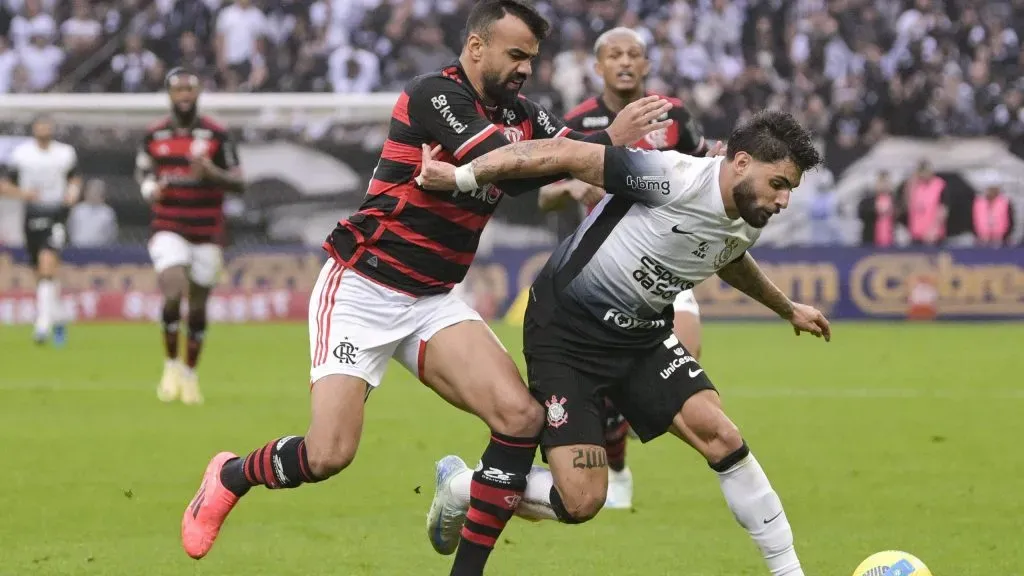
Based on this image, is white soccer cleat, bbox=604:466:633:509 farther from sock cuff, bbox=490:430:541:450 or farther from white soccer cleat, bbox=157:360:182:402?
white soccer cleat, bbox=157:360:182:402

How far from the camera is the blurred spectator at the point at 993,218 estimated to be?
72.3 feet

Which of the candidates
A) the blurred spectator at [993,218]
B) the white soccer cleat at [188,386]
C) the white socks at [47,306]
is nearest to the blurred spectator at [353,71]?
the white socks at [47,306]

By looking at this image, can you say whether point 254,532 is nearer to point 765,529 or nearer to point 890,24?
point 765,529

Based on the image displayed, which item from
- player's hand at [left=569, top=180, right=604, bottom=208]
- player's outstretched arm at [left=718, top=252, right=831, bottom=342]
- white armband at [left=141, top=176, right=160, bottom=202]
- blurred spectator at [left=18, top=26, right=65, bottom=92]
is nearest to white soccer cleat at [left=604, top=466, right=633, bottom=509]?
player's hand at [left=569, top=180, right=604, bottom=208]

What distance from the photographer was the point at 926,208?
22.5 m

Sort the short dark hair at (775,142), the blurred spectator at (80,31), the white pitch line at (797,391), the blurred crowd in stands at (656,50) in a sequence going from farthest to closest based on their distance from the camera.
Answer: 1. the blurred spectator at (80,31)
2. the blurred crowd in stands at (656,50)
3. the white pitch line at (797,391)
4. the short dark hair at (775,142)

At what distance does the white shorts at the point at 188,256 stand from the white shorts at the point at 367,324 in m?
6.65

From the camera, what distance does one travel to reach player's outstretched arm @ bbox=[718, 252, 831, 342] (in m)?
6.61

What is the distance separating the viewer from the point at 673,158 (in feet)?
20.0

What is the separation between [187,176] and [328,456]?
7404mm

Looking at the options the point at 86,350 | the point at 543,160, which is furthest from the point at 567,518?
the point at 86,350

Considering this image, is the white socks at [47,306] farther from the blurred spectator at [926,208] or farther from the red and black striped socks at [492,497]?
the red and black striped socks at [492,497]

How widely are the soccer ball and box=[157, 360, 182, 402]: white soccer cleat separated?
8.18 m

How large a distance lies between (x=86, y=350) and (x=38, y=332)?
88 centimetres
